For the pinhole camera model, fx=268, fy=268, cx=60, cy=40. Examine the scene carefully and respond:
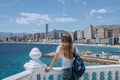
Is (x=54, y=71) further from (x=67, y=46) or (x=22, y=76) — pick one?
(x=22, y=76)

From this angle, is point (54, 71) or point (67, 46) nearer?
point (67, 46)

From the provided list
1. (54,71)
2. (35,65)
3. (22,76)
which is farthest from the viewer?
(54,71)

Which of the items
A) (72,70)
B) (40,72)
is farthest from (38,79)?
(72,70)

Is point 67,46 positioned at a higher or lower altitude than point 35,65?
higher

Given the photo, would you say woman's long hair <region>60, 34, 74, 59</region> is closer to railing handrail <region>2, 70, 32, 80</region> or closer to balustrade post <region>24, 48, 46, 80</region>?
balustrade post <region>24, 48, 46, 80</region>

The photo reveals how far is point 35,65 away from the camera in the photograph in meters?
4.56

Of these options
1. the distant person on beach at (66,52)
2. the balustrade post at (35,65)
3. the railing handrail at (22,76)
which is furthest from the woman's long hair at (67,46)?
the railing handrail at (22,76)

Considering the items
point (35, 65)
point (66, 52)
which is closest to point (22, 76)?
point (35, 65)

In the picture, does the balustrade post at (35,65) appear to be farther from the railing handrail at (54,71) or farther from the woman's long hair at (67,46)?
the woman's long hair at (67,46)

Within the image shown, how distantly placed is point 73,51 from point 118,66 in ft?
4.65

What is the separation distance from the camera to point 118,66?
561 cm

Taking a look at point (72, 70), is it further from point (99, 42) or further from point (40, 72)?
point (99, 42)

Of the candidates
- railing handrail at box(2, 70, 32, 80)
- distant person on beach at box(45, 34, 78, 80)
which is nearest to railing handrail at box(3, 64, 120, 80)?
railing handrail at box(2, 70, 32, 80)

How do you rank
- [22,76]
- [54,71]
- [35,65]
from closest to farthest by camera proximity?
[22,76]
[35,65]
[54,71]
